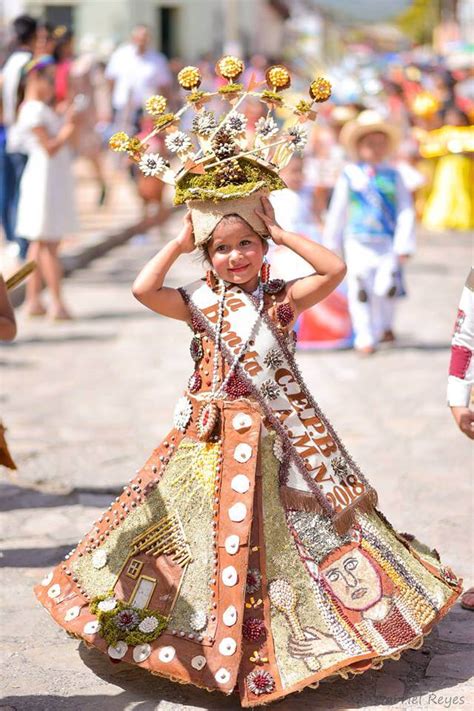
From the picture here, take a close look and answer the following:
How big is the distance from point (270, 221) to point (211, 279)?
27 centimetres

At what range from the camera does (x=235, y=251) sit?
3.92 m

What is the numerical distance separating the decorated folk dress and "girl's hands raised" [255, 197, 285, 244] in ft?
0.64

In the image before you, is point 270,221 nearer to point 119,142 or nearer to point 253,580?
point 119,142

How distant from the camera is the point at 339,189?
28.8ft

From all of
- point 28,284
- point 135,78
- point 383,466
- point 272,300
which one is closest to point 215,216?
point 272,300

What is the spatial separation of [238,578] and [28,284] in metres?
7.24

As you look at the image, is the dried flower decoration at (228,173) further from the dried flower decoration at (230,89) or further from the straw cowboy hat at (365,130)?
the straw cowboy hat at (365,130)

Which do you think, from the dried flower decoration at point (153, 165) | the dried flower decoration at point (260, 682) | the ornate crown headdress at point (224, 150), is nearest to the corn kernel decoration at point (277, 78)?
the ornate crown headdress at point (224, 150)

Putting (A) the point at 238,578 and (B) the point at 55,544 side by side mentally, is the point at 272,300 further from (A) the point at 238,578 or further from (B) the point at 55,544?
(B) the point at 55,544

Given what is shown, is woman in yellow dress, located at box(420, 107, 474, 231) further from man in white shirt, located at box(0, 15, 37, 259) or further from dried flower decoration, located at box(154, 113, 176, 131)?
dried flower decoration, located at box(154, 113, 176, 131)

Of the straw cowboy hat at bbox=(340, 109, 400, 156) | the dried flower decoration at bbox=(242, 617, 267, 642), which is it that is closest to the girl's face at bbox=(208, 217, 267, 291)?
the dried flower decoration at bbox=(242, 617, 267, 642)

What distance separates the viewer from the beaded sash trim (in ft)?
12.7

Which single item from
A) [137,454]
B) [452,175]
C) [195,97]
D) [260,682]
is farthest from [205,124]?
[452,175]

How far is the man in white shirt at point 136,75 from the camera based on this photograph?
16047mm
